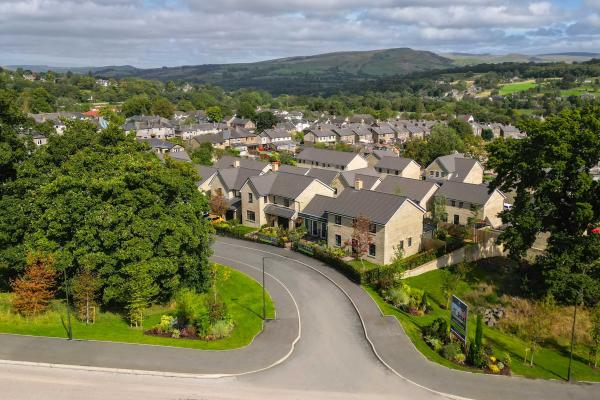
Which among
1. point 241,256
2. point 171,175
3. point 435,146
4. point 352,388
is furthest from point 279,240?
point 435,146

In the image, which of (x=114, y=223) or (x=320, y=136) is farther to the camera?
(x=320, y=136)

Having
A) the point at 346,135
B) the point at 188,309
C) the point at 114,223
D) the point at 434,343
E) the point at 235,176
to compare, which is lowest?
the point at 434,343

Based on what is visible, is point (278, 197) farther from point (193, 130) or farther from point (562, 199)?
point (193, 130)

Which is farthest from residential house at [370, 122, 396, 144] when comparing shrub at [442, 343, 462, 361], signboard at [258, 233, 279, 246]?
shrub at [442, 343, 462, 361]

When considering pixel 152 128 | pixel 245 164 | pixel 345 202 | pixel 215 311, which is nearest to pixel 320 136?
pixel 152 128

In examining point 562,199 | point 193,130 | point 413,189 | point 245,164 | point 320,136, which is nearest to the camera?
point 562,199

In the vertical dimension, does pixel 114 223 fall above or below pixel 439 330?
above
